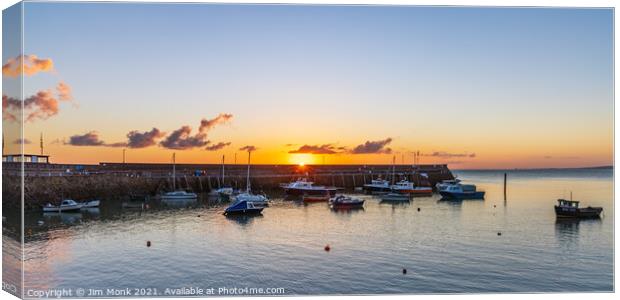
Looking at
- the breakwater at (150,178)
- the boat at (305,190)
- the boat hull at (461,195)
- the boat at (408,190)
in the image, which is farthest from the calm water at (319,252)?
the boat at (408,190)

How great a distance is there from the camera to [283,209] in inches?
2128

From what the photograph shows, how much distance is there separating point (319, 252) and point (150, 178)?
44.8 metres

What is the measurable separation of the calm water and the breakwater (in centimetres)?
551

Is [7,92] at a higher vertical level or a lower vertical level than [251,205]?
higher

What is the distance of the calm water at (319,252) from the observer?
2355 cm

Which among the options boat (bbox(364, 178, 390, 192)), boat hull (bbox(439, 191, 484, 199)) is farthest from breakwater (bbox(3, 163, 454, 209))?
boat hull (bbox(439, 191, 484, 199))

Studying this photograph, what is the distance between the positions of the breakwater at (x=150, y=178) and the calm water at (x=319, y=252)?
18.1 feet

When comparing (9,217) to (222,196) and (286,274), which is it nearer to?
(286,274)

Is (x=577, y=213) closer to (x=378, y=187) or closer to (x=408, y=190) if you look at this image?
(x=408, y=190)

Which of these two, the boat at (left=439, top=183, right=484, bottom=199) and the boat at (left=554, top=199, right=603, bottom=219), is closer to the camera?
the boat at (left=554, top=199, right=603, bottom=219)

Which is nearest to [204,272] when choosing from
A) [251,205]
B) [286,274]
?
[286,274]

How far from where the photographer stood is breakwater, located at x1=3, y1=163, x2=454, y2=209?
162 ft

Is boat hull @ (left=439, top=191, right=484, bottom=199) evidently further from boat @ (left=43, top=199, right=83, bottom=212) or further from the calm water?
boat @ (left=43, top=199, right=83, bottom=212)

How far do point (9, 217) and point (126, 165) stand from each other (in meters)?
63.5
